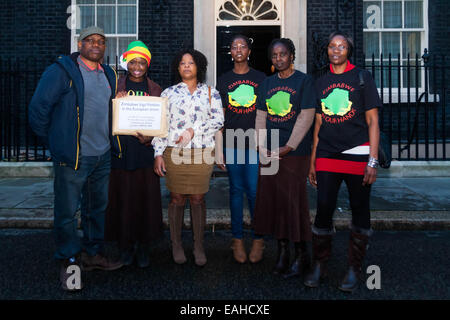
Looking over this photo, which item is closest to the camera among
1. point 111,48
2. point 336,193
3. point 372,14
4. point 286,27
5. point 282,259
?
point 336,193

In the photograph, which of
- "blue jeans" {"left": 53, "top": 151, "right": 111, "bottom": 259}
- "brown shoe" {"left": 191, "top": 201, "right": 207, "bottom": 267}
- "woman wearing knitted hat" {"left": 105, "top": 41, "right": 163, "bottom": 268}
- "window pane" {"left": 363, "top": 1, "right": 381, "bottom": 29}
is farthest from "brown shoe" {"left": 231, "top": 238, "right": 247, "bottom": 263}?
"window pane" {"left": 363, "top": 1, "right": 381, "bottom": 29}

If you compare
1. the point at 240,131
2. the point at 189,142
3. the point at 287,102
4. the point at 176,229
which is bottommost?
the point at 176,229

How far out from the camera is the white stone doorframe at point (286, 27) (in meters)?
9.02

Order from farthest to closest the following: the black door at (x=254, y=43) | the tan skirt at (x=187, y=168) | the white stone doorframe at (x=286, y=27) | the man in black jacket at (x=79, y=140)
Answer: the black door at (x=254, y=43)
the white stone doorframe at (x=286, y=27)
the tan skirt at (x=187, y=168)
the man in black jacket at (x=79, y=140)

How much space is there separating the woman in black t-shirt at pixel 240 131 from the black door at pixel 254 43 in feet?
18.4

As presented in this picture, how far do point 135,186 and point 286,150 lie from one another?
1.32 meters

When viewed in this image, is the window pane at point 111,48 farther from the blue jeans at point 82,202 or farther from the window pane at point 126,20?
the blue jeans at point 82,202

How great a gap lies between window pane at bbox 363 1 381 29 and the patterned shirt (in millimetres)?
7217

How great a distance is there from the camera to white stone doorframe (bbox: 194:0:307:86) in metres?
9.02

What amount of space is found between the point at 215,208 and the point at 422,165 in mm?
4585

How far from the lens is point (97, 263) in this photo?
11.5 ft

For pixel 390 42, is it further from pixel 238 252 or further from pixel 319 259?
pixel 319 259

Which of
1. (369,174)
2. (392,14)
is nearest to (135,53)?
(369,174)

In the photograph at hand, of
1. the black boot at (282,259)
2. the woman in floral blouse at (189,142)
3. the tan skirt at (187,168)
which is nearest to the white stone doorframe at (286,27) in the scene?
the woman in floral blouse at (189,142)
